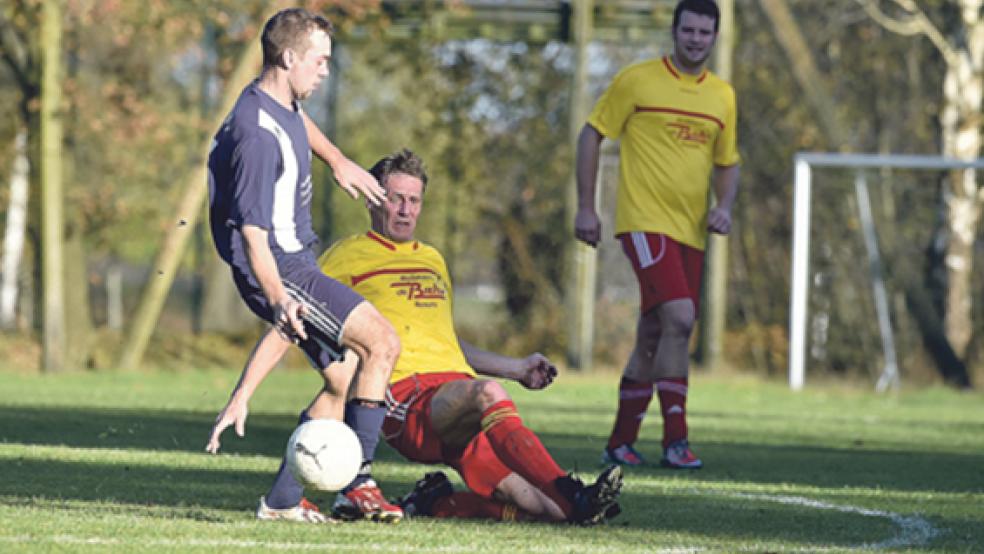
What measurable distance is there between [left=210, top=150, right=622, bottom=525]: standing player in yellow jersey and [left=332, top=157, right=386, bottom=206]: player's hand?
1.25ft

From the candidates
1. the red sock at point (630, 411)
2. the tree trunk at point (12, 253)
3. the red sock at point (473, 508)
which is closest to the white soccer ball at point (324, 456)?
the red sock at point (473, 508)

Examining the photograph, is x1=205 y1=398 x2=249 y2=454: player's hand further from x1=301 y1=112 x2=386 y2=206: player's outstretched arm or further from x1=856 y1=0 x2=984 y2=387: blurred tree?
x1=856 y1=0 x2=984 y2=387: blurred tree

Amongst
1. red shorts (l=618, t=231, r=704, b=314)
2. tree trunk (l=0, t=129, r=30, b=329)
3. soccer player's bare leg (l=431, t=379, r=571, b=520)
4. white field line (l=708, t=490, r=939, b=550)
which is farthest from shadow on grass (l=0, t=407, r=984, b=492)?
tree trunk (l=0, t=129, r=30, b=329)

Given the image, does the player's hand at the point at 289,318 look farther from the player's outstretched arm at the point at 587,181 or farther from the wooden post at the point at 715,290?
the wooden post at the point at 715,290

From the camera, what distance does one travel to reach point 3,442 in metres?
8.54

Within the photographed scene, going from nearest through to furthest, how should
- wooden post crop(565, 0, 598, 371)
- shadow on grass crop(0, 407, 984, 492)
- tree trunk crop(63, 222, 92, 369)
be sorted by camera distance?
shadow on grass crop(0, 407, 984, 492), tree trunk crop(63, 222, 92, 369), wooden post crop(565, 0, 598, 371)

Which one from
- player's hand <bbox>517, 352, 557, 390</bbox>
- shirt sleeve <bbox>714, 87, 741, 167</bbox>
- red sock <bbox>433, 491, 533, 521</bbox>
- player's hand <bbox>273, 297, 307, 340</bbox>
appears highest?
shirt sleeve <bbox>714, 87, 741, 167</bbox>

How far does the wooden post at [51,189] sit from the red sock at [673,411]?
35.1 ft

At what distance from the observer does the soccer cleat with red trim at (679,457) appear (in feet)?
27.8

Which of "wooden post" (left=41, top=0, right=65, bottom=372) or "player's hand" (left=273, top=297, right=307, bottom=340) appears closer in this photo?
"player's hand" (left=273, top=297, right=307, bottom=340)

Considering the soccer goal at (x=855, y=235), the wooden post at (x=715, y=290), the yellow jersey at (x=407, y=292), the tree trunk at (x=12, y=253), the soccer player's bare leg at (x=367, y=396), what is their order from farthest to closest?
the tree trunk at (x=12, y=253) < the wooden post at (x=715, y=290) < the soccer goal at (x=855, y=235) < the yellow jersey at (x=407, y=292) < the soccer player's bare leg at (x=367, y=396)

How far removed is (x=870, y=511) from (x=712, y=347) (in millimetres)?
13440

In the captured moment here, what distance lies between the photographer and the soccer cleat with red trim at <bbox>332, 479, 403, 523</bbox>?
5.69 m

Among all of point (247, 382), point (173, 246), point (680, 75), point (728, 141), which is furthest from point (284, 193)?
point (173, 246)
